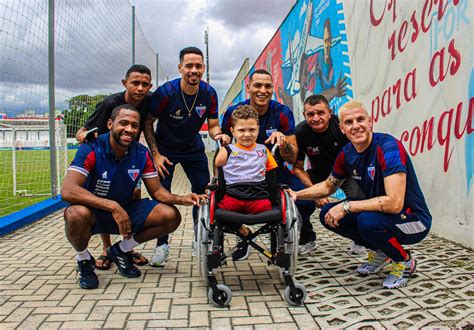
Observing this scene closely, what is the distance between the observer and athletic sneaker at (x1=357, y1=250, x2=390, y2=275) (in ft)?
10.9

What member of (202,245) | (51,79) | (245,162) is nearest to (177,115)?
(245,162)

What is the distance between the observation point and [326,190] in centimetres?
345

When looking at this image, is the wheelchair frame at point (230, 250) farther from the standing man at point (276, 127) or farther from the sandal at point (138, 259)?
the sandal at point (138, 259)

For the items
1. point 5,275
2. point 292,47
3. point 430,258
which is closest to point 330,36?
point 292,47

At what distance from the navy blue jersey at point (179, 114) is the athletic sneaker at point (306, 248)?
1.36m

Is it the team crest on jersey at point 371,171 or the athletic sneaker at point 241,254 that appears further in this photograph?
the athletic sneaker at point 241,254

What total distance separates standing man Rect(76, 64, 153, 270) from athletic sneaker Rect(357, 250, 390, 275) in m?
1.84

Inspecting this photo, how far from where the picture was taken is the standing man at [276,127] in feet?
12.2

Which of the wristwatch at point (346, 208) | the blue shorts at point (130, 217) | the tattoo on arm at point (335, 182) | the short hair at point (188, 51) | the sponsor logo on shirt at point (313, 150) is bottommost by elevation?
the blue shorts at point (130, 217)

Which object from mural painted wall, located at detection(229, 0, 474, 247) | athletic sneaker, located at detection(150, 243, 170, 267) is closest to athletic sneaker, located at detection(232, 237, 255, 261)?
athletic sneaker, located at detection(150, 243, 170, 267)

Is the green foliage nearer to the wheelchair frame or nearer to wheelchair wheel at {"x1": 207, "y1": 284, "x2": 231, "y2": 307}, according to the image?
the wheelchair frame

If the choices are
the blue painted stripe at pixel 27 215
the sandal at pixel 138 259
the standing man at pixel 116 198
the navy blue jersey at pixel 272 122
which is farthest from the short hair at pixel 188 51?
the blue painted stripe at pixel 27 215

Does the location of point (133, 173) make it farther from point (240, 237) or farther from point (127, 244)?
point (240, 237)

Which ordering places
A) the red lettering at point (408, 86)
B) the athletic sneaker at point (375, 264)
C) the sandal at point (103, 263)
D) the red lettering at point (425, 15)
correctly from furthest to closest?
the red lettering at point (408, 86) < the red lettering at point (425, 15) < the sandal at point (103, 263) < the athletic sneaker at point (375, 264)
